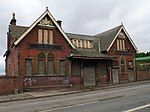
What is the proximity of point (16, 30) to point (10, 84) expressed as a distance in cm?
726

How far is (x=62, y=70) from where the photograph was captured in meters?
30.6

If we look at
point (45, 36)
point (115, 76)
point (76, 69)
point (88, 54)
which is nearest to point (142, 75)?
point (115, 76)

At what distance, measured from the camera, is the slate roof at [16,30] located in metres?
28.9

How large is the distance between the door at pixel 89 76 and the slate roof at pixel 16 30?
30.1ft

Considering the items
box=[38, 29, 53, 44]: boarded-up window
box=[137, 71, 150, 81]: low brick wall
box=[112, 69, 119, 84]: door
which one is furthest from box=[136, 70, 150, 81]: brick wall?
box=[38, 29, 53, 44]: boarded-up window

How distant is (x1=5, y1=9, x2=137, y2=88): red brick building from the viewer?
93.1ft

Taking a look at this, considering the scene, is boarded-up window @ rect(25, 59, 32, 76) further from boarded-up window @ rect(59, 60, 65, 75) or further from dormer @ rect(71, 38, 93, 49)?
dormer @ rect(71, 38, 93, 49)

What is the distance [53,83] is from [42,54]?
352 cm

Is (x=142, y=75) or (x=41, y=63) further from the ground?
(x=41, y=63)

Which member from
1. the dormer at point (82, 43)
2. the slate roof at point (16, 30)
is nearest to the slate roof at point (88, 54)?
the dormer at point (82, 43)

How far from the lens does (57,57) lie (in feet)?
99.5

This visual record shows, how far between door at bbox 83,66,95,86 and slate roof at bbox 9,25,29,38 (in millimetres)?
9160

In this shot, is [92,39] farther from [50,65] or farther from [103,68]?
[50,65]

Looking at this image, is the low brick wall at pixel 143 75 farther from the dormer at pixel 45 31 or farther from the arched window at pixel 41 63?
the arched window at pixel 41 63
